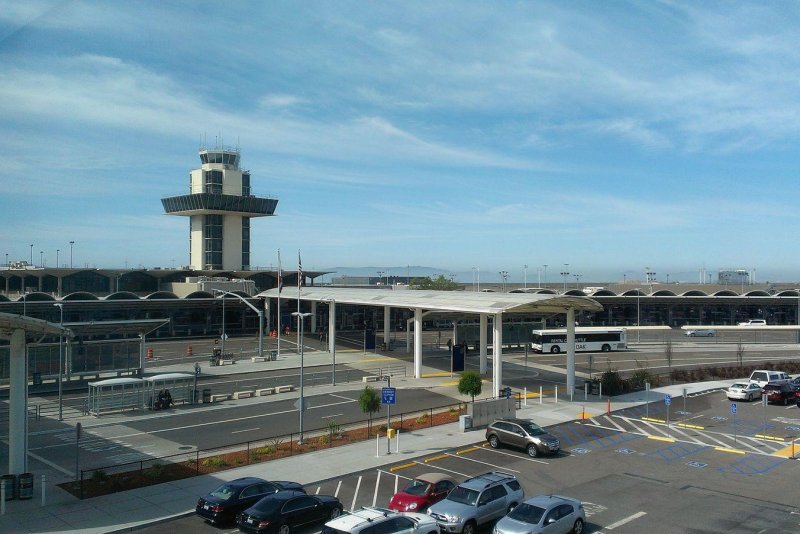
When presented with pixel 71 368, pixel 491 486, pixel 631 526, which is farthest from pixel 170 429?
pixel 631 526

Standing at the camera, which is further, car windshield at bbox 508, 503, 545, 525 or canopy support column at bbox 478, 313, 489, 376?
canopy support column at bbox 478, 313, 489, 376

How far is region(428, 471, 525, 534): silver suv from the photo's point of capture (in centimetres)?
1670

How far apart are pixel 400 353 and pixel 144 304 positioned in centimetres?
2827

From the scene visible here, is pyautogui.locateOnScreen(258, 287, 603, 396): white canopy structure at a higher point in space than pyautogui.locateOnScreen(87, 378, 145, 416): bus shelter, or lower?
higher

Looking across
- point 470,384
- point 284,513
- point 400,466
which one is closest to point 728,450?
point 470,384

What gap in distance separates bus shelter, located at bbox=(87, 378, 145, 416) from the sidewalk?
39.2 ft

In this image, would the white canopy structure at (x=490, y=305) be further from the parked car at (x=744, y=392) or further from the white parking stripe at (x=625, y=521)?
the white parking stripe at (x=625, y=521)

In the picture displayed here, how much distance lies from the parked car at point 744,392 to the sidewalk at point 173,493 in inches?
557

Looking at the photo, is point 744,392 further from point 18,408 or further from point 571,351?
point 18,408

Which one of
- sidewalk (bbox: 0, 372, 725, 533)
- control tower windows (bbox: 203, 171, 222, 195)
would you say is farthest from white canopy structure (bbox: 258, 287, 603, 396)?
control tower windows (bbox: 203, 171, 222, 195)

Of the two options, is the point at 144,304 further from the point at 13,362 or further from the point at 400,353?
the point at 13,362

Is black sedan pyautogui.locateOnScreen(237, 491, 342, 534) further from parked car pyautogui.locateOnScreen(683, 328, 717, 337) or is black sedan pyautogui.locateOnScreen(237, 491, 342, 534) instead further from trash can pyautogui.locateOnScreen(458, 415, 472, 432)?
parked car pyautogui.locateOnScreen(683, 328, 717, 337)

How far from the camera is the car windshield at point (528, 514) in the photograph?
15.9 meters

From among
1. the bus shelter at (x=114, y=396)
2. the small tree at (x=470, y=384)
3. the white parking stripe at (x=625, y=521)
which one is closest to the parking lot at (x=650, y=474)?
the white parking stripe at (x=625, y=521)
